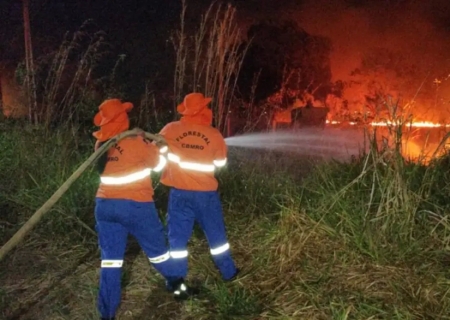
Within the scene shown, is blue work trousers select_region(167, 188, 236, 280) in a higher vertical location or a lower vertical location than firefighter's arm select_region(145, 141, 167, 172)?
lower

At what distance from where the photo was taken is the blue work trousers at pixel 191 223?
4523mm

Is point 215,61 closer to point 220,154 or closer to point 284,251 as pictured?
point 220,154

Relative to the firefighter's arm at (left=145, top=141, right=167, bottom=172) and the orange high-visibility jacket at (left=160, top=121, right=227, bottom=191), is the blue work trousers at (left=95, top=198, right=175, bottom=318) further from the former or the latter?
the orange high-visibility jacket at (left=160, top=121, right=227, bottom=191)

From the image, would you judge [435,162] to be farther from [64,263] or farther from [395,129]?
[64,263]

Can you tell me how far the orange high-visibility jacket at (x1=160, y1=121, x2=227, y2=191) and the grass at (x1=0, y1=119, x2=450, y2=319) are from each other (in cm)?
83

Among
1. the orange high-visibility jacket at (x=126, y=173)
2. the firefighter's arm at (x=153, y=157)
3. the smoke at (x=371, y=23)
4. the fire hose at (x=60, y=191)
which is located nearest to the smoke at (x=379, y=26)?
the smoke at (x=371, y=23)

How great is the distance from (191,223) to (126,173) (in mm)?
811

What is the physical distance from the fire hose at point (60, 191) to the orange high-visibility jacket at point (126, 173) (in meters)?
0.15

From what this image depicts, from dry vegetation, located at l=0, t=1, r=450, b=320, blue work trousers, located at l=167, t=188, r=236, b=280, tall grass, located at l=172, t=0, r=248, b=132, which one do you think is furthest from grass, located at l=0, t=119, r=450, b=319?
tall grass, located at l=172, t=0, r=248, b=132

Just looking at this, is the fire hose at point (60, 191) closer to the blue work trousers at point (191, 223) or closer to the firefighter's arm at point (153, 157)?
the firefighter's arm at point (153, 157)

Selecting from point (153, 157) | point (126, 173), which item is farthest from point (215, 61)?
point (126, 173)

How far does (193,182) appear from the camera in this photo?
14.8 ft

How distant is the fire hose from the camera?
10.4ft

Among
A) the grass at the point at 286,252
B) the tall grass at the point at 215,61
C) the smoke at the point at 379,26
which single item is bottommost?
the grass at the point at 286,252
